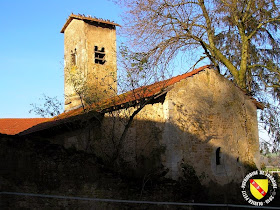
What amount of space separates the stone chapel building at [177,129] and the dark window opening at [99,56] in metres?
8.15

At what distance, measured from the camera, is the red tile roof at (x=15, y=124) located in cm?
2012

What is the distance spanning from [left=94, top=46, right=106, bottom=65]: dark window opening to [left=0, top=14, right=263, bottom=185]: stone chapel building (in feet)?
26.7

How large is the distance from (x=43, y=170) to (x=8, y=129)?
46.4 feet

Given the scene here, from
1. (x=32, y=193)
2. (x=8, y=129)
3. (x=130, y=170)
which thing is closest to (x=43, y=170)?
(x=32, y=193)

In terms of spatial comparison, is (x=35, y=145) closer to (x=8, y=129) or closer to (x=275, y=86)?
(x=275, y=86)

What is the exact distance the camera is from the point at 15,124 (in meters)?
21.9

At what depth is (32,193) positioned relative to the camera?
7.42m

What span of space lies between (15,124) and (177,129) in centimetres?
1505

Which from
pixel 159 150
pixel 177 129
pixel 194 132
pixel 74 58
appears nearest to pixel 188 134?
pixel 194 132

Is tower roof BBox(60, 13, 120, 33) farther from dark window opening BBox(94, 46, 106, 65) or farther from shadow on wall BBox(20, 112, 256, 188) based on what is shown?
shadow on wall BBox(20, 112, 256, 188)

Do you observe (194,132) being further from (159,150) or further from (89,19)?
(89,19)

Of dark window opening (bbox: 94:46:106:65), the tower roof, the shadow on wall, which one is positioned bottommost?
the shadow on wall

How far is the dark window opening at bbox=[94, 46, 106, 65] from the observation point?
20531 mm

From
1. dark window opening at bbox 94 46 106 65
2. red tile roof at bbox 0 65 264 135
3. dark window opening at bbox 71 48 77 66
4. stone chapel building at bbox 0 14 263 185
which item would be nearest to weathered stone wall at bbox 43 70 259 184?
stone chapel building at bbox 0 14 263 185
